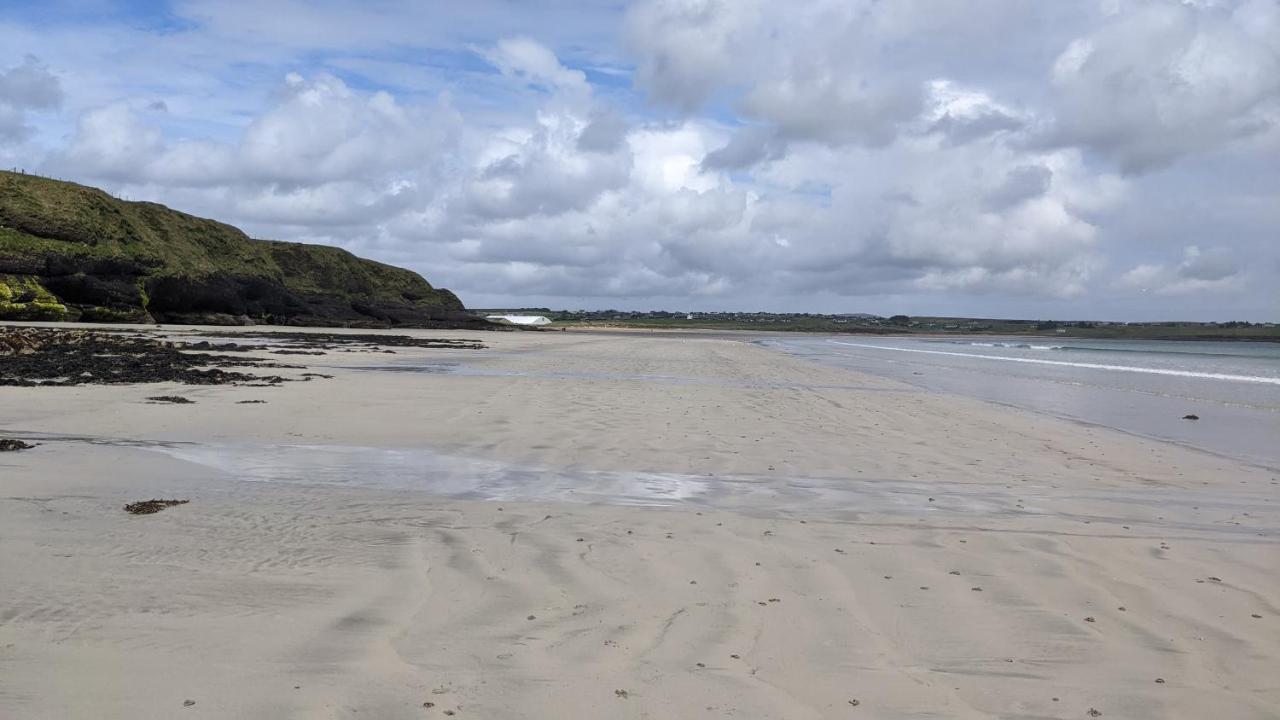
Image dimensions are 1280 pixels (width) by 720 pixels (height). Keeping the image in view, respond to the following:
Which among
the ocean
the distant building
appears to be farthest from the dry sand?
the distant building

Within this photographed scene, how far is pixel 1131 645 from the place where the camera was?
3.89 m

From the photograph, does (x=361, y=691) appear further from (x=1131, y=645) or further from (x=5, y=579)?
(x=1131, y=645)

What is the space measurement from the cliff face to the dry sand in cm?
4236

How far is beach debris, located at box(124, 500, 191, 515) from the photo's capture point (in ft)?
18.8

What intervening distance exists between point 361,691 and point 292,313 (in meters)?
61.2

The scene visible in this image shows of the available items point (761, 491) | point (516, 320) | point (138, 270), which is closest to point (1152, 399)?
point (761, 491)

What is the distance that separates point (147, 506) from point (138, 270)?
52.4m

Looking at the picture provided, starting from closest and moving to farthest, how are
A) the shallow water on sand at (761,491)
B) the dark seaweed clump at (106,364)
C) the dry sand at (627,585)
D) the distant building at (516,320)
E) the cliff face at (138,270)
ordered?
the dry sand at (627,585) → the shallow water on sand at (761,491) → the dark seaweed clump at (106,364) → the cliff face at (138,270) → the distant building at (516,320)

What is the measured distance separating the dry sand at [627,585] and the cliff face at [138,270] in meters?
42.4

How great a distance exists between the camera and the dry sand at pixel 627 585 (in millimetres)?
3230

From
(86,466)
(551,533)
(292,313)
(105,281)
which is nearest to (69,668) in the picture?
(551,533)

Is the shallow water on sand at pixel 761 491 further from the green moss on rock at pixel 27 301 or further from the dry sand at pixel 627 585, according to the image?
the green moss on rock at pixel 27 301

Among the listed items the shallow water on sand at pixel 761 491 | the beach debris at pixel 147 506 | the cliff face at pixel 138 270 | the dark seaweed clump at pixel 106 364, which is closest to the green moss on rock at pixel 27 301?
the cliff face at pixel 138 270

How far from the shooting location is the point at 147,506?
582 centimetres
